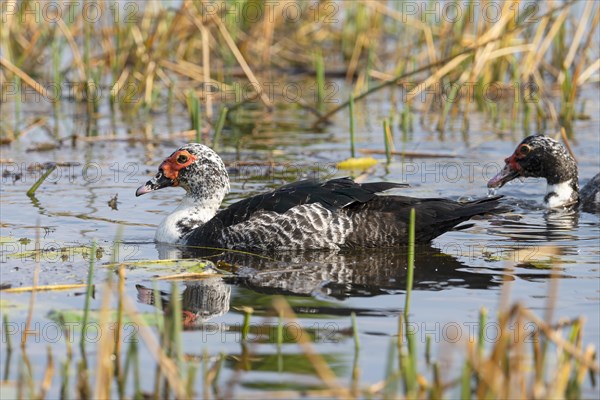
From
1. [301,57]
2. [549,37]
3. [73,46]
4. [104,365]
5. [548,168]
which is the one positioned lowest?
[104,365]

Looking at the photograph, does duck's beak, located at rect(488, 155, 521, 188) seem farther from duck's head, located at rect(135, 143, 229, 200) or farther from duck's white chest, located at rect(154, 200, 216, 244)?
duck's white chest, located at rect(154, 200, 216, 244)

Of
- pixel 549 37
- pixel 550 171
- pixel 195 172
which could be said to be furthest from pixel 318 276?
pixel 549 37

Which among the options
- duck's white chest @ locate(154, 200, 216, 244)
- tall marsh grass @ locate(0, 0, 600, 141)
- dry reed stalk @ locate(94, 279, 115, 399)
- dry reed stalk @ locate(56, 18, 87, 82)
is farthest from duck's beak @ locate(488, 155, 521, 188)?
dry reed stalk @ locate(94, 279, 115, 399)

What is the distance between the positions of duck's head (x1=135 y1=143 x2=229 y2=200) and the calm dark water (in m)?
0.53

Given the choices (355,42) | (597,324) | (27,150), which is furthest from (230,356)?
(355,42)

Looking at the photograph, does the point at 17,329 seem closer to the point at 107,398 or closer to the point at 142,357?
the point at 142,357

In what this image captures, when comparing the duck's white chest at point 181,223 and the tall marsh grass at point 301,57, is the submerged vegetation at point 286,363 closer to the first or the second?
the duck's white chest at point 181,223

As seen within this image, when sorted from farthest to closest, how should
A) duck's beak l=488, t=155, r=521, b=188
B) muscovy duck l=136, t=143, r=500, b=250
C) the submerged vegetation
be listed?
duck's beak l=488, t=155, r=521, b=188, muscovy duck l=136, t=143, r=500, b=250, the submerged vegetation

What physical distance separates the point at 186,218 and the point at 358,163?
3401mm

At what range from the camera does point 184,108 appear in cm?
1642

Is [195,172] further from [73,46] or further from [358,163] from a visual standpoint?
[73,46]

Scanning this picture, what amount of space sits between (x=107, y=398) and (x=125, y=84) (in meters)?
11.5

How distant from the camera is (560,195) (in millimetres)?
11000

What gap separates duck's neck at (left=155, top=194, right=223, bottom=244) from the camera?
929 cm
